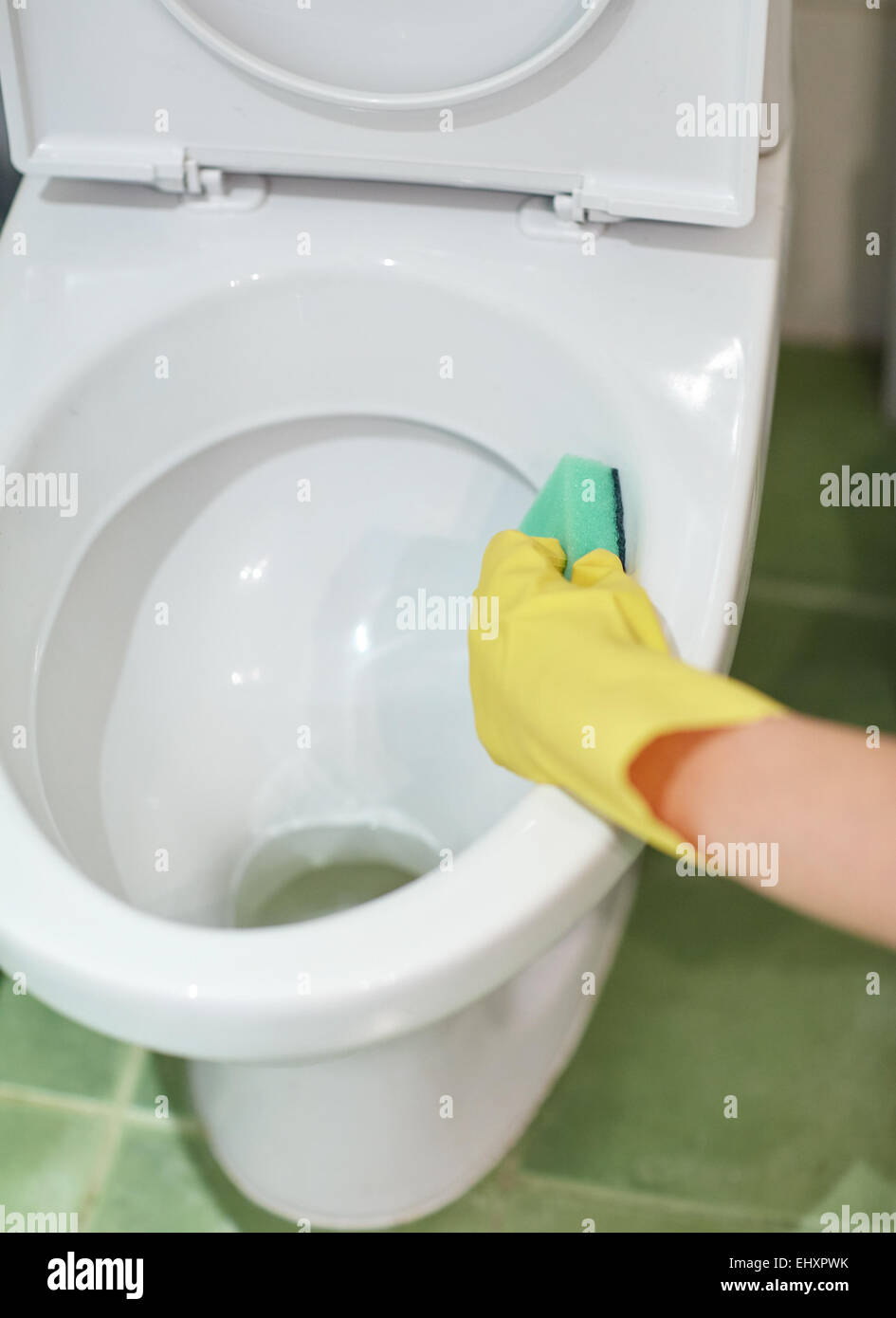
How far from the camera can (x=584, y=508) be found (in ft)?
2.11

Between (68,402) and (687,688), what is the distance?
0.39m

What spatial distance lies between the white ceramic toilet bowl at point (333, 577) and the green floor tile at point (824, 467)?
0.42 metres

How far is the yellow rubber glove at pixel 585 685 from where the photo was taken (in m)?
0.49

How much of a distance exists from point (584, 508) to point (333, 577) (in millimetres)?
233

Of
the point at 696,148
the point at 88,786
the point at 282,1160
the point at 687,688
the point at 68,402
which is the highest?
the point at 696,148

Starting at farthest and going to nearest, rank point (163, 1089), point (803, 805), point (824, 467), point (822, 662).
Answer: point (824, 467), point (822, 662), point (163, 1089), point (803, 805)

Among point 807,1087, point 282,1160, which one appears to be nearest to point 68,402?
point 282,1160

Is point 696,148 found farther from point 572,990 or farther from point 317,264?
point 572,990

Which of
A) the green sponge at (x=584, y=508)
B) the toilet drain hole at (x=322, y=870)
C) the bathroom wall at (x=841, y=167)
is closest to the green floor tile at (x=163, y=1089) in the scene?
the toilet drain hole at (x=322, y=870)

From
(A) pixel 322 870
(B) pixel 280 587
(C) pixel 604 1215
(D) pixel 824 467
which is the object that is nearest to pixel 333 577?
(B) pixel 280 587

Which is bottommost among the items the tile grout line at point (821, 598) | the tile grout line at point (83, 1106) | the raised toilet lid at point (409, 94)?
the tile grout line at point (83, 1106)

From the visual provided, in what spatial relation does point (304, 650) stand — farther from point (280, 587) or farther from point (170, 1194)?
point (170, 1194)

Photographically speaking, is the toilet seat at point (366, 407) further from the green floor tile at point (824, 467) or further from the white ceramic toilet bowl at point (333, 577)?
the green floor tile at point (824, 467)

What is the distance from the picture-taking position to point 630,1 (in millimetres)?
631
